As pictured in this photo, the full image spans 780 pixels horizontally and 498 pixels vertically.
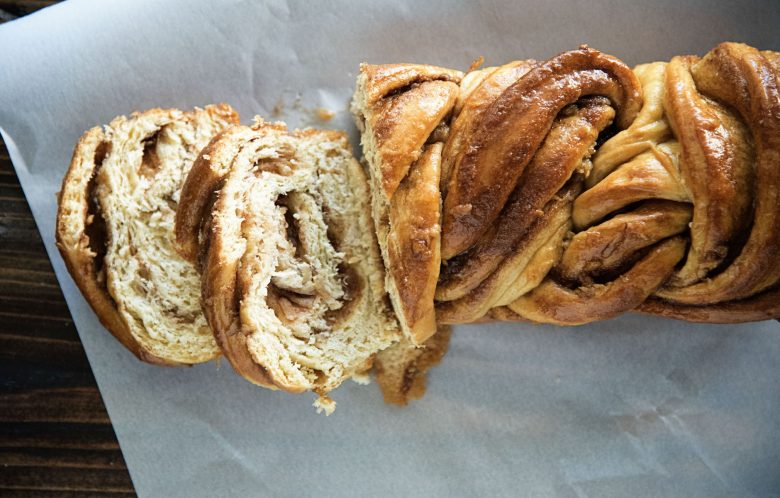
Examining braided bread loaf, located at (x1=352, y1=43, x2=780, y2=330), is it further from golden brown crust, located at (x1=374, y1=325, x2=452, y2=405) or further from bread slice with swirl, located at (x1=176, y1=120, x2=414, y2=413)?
golden brown crust, located at (x1=374, y1=325, x2=452, y2=405)

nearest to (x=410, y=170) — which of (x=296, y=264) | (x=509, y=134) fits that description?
(x=509, y=134)

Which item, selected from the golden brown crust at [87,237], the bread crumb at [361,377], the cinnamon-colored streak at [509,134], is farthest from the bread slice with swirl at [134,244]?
the cinnamon-colored streak at [509,134]

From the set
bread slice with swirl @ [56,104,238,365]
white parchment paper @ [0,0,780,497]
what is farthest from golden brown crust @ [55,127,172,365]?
white parchment paper @ [0,0,780,497]

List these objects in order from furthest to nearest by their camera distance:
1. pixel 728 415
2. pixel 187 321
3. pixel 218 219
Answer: pixel 728 415 → pixel 187 321 → pixel 218 219

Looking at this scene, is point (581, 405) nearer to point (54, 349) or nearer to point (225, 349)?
point (225, 349)

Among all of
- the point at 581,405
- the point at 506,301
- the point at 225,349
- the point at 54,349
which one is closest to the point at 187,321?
the point at 225,349

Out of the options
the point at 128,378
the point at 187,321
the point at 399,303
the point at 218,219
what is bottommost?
the point at 128,378

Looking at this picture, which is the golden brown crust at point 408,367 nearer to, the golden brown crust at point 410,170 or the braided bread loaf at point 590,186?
the golden brown crust at point 410,170
